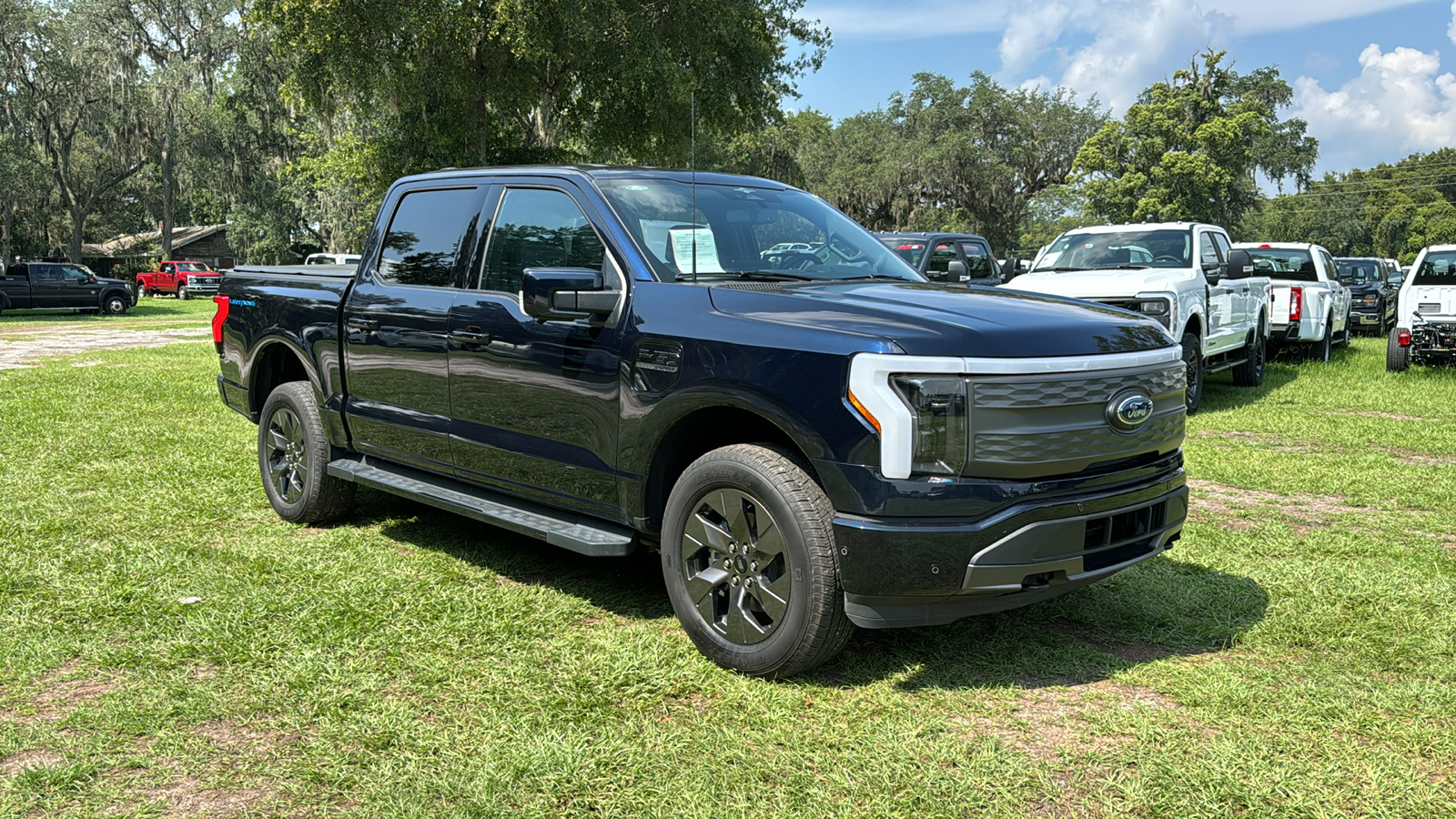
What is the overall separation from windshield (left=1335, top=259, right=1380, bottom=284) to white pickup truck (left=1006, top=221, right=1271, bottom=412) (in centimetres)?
1444

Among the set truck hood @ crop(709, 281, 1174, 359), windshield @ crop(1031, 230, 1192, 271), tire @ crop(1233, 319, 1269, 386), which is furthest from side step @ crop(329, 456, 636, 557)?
tire @ crop(1233, 319, 1269, 386)

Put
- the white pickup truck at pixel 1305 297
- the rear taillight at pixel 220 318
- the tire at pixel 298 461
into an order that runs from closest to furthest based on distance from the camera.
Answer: the tire at pixel 298 461 → the rear taillight at pixel 220 318 → the white pickup truck at pixel 1305 297

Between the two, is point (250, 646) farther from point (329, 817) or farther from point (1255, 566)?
point (1255, 566)

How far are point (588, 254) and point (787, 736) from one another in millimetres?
2279

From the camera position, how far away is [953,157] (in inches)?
2288

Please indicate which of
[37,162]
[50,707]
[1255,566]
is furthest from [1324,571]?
[37,162]

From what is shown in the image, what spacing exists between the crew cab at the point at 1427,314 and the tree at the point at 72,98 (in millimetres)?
46310

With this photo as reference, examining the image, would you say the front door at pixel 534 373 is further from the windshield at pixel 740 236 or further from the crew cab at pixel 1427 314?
the crew cab at pixel 1427 314

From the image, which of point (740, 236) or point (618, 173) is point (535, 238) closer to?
point (618, 173)

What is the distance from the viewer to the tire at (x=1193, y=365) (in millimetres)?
10945

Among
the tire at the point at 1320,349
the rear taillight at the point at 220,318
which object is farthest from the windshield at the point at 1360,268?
the rear taillight at the point at 220,318

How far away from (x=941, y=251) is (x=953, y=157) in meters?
45.5

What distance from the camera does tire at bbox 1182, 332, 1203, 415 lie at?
1095 cm

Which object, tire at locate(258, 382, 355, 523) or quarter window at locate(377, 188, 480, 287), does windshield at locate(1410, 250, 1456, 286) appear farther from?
tire at locate(258, 382, 355, 523)
